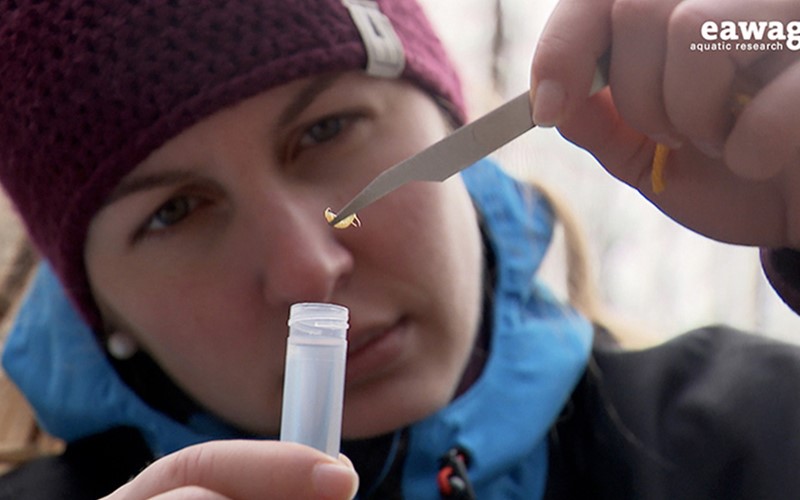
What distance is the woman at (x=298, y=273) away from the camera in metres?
0.46

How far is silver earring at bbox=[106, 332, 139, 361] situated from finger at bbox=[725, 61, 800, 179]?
42 centimetres

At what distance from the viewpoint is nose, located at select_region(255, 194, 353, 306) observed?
446 millimetres

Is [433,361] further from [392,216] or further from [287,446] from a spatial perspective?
[287,446]

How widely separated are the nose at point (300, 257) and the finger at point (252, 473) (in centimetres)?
15

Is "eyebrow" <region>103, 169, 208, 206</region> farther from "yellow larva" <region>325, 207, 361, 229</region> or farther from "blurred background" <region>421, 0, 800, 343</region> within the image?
"blurred background" <region>421, 0, 800, 343</region>

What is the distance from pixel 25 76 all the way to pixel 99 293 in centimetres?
16

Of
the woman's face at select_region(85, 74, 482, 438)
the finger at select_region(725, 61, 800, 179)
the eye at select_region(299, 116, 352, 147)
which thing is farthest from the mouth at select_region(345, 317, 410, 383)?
the finger at select_region(725, 61, 800, 179)

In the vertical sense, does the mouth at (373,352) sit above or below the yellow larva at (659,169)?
below

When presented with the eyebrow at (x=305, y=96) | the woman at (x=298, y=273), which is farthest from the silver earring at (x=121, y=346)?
the eyebrow at (x=305, y=96)

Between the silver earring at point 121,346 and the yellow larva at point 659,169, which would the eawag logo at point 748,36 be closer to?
the yellow larva at point 659,169

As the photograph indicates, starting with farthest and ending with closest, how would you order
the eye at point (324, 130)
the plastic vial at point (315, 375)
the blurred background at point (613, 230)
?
1. the blurred background at point (613, 230)
2. the eye at point (324, 130)
3. the plastic vial at point (315, 375)

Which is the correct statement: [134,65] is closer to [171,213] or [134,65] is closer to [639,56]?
[171,213]

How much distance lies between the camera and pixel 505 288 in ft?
1.94

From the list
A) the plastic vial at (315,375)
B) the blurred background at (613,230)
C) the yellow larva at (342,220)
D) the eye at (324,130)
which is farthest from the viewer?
the blurred background at (613,230)
